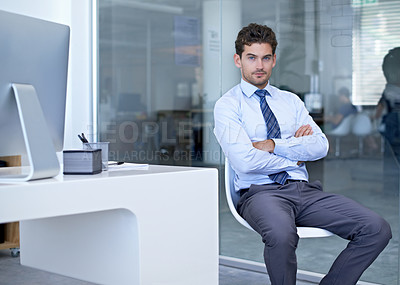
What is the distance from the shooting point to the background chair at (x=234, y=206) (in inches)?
91.7

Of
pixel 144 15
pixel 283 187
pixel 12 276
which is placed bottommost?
pixel 12 276

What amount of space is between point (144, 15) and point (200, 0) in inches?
54.4

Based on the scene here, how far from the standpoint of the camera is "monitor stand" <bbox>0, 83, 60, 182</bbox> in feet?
5.54

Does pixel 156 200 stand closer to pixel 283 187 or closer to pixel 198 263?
pixel 198 263

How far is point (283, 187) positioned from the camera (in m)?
2.55

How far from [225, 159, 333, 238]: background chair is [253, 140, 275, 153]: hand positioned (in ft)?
0.63

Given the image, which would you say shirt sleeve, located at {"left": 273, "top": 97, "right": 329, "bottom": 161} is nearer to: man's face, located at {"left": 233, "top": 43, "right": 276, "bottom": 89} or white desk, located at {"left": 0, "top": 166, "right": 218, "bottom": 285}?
man's face, located at {"left": 233, "top": 43, "right": 276, "bottom": 89}

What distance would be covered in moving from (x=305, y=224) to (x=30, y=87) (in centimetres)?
138

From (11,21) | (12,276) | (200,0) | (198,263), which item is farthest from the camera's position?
(200,0)

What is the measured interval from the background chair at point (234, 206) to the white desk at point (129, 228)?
1.34 ft

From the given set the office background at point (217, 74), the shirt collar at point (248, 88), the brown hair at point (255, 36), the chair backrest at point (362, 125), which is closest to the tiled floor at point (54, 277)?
the office background at point (217, 74)

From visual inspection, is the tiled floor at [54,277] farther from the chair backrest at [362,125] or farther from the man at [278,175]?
the chair backrest at [362,125]

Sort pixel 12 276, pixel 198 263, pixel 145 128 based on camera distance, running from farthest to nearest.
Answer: pixel 145 128 → pixel 12 276 → pixel 198 263

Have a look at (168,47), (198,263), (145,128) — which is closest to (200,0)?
(168,47)
